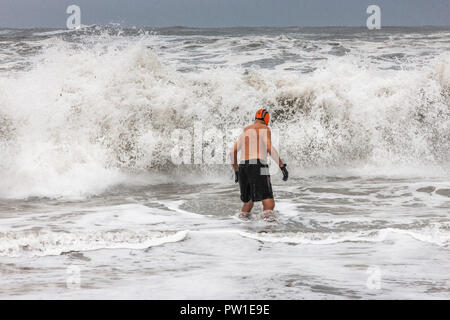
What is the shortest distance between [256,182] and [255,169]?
0.49ft

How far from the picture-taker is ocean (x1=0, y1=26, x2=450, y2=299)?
4051 mm

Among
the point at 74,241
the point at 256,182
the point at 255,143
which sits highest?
the point at 255,143

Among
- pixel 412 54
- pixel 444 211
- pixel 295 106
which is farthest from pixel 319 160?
pixel 412 54

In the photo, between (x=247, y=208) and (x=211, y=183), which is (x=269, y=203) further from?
(x=211, y=183)

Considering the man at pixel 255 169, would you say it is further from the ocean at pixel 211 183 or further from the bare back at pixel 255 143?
the ocean at pixel 211 183

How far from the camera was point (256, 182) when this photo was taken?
20.4ft

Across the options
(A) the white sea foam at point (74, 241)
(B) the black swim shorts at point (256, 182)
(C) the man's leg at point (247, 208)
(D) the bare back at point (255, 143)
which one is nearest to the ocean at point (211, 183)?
(A) the white sea foam at point (74, 241)

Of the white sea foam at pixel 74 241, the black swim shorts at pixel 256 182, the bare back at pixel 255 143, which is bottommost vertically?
the white sea foam at pixel 74 241

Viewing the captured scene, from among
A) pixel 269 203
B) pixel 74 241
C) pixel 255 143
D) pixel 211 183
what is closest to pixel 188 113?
pixel 211 183

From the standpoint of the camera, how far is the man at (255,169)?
6203 mm

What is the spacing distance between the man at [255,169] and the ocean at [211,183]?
0.23 meters

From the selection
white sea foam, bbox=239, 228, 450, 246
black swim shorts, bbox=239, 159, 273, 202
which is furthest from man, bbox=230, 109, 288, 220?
white sea foam, bbox=239, 228, 450, 246

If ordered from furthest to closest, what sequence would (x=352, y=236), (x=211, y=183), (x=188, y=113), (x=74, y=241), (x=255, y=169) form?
(x=188, y=113) < (x=211, y=183) < (x=255, y=169) < (x=352, y=236) < (x=74, y=241)

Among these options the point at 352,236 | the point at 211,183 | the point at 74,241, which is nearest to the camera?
the point at 74,241
